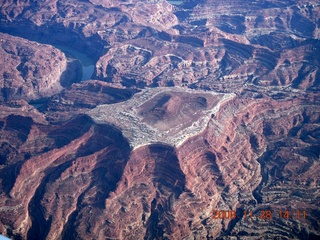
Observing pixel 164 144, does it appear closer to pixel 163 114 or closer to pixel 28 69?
pixel 163 114

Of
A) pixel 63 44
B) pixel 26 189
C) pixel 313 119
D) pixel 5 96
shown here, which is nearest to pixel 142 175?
pixel 26 189

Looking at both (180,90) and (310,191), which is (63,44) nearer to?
(180,90)

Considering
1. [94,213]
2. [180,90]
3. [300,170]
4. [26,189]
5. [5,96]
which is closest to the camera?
[94,213]

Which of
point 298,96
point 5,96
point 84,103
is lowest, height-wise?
point 5,96
